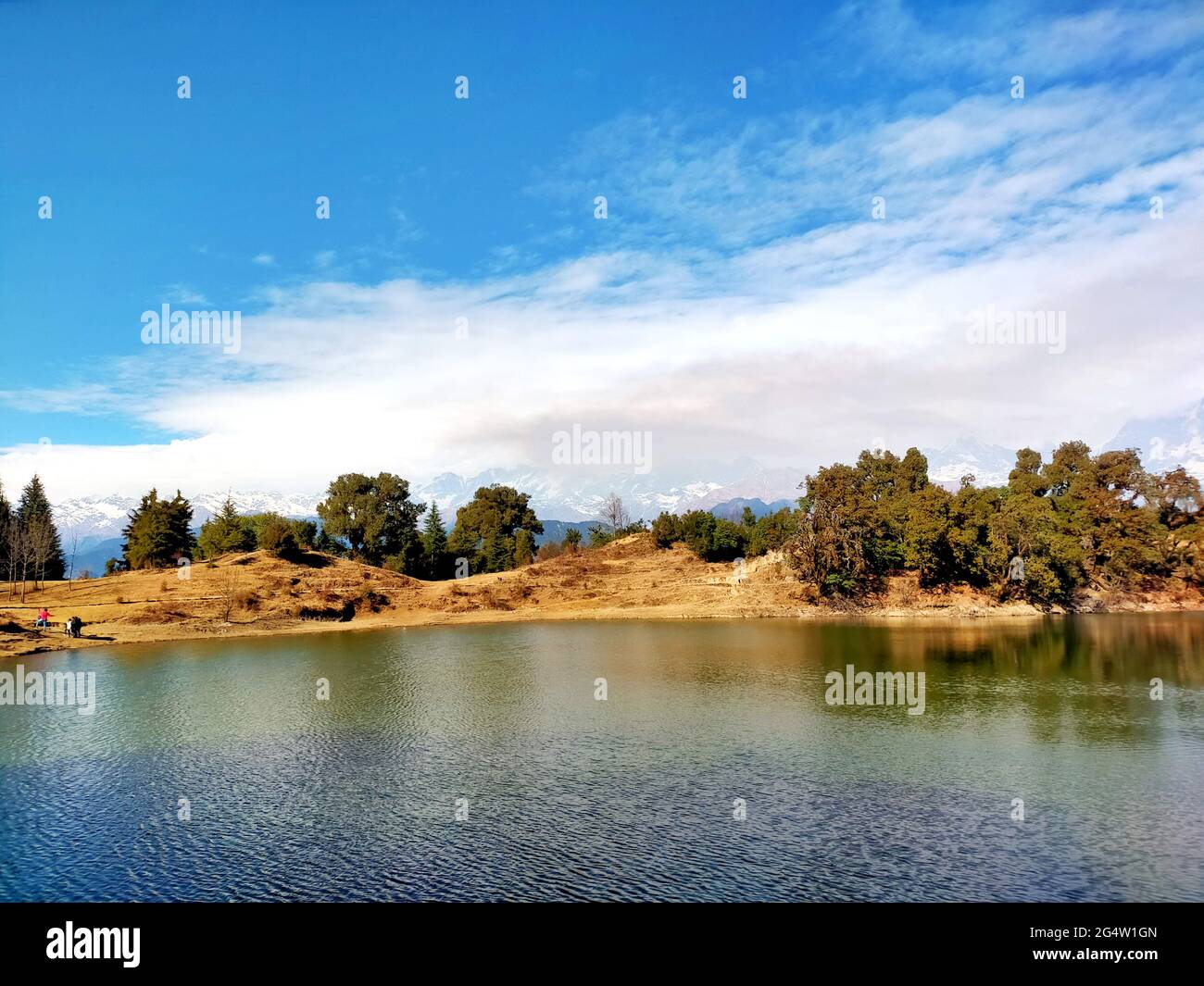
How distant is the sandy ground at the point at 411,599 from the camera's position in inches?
2945

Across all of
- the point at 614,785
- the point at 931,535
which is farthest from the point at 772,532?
the point at 614,785

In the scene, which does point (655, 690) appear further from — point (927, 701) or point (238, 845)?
point (238, 845)

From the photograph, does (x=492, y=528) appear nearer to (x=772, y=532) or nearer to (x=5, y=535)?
(x=772, y=532)

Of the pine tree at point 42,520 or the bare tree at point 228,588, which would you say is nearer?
the bare tree at point 228,588

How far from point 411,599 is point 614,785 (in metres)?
68.1

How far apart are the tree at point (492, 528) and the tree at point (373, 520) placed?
8.41 metres

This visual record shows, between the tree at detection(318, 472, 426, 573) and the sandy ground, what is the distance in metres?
13.2

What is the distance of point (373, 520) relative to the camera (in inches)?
4439

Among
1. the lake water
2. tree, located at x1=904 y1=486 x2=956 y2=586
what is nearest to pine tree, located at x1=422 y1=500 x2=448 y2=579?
the lake water

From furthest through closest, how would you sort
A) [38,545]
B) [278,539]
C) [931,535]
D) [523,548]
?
1. [523,548]
2. [278,539]
3. [38,545]
4. [931,535]

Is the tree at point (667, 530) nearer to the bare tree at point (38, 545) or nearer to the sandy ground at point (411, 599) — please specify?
the sandy ground at point (411, 599)

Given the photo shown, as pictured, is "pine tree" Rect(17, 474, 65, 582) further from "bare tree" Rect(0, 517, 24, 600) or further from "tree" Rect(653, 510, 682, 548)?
"tree" Rect(653, 510, 682, 548)

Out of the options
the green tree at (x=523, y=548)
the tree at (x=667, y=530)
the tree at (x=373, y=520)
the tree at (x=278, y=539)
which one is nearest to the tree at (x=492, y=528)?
the green tree at (x=523, y=548)
